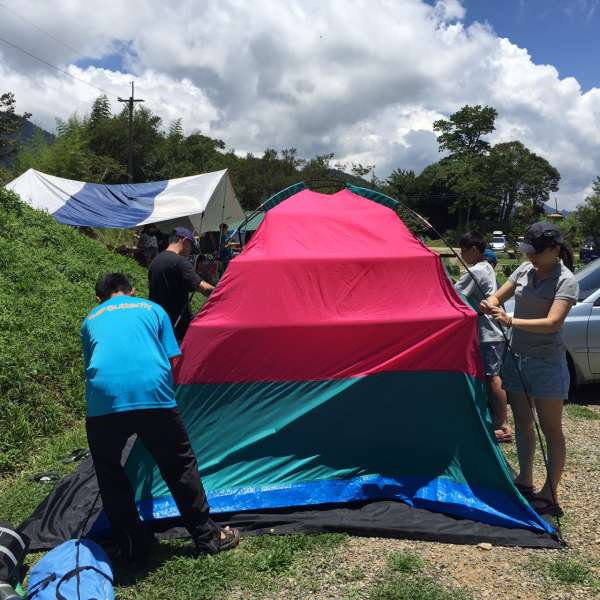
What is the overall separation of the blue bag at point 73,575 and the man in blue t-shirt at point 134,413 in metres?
0.27

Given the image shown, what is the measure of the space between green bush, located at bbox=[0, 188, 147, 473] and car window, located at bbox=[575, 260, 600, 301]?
5553 mm

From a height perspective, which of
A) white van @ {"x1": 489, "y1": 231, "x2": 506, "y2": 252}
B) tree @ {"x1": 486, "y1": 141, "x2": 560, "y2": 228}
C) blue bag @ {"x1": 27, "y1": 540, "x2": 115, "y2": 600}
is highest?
tree @ {"x1": 486, "y1": 141, "x2": 560, "y2": 228}

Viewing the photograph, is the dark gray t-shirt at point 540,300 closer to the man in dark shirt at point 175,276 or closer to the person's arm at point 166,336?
the person's arm at point 166,336

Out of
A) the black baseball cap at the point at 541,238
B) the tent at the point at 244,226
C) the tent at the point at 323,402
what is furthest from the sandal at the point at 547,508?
the tent at the point at 244,226

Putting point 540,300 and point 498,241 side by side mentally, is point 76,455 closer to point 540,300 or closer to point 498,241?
point 540,300

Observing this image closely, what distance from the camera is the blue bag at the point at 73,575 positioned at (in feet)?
8.44

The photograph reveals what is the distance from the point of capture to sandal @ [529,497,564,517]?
137 inches

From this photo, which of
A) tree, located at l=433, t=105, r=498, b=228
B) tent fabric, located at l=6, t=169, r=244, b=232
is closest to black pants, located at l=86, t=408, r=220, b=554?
tent fabric, located at l=6, t=169, r=244, b=232

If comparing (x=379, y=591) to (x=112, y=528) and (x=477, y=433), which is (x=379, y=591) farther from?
(x=112, y=528)

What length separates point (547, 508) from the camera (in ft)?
11.6

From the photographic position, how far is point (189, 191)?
535 inches

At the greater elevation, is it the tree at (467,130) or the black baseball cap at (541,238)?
the tree at (467,130)

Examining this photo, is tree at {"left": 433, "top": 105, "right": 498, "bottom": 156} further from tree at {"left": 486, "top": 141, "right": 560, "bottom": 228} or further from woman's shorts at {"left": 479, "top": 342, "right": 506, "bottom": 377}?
woman's shorts at {"left": 479, "top": 342, "right": 506, "bottom": 377}

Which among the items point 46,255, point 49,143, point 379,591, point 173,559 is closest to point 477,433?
point 379,591
